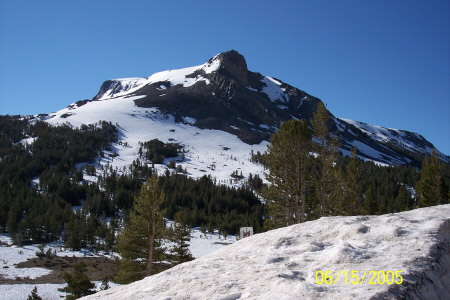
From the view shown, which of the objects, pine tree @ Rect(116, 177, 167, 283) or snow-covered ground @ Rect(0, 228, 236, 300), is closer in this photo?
pine tree @ Rect(116, 177, 167, 283)

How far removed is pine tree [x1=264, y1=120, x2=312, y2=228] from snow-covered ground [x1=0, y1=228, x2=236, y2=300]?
89.1 ft

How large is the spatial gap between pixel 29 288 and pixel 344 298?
51.6 metres

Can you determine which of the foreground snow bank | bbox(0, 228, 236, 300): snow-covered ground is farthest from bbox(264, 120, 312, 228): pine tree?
bbox(0, 228, 236, 300): snow-covered ground

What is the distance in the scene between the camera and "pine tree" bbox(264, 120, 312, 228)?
24.1 meters

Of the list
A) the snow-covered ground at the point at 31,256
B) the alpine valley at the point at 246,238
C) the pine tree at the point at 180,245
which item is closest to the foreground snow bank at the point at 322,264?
the alpine valley at the point at 246,238

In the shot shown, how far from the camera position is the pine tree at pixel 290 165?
24078mm

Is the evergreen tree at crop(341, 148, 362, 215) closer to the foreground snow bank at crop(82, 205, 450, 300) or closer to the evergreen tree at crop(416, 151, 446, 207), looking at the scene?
the evergreen tree at crop(416, 151, 446, 207)

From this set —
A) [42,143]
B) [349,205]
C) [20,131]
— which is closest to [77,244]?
[349,205]

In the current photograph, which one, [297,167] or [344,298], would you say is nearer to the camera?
[344,298]

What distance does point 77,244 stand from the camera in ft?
259

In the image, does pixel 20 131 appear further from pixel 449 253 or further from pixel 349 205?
pixel 449 253

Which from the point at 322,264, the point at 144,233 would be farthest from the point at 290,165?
the point at 322,264
